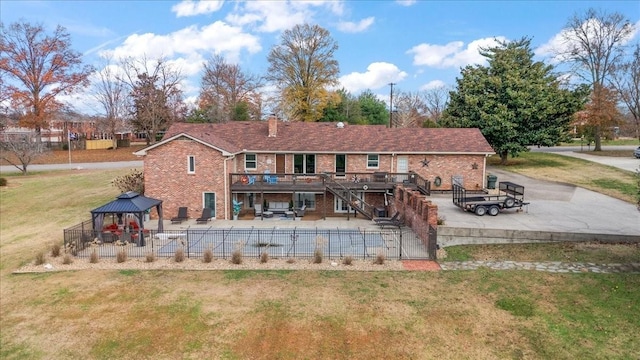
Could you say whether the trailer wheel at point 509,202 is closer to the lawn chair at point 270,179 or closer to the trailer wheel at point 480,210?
the trailer wheel at point 480,210

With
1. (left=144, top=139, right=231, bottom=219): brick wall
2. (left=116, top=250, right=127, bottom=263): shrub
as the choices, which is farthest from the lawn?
(left=144, top=139, right=231, bottom=219): brick wall

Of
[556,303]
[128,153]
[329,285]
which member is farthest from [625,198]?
[128,153]

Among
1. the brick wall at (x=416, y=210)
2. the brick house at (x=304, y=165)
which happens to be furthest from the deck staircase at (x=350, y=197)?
the brick wall at (x=416, y=210)

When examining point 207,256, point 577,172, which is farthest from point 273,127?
point 577,172

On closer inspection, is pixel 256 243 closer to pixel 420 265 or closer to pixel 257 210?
pixel 257 210

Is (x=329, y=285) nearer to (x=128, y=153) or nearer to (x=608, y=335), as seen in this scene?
(x=608, y=335)

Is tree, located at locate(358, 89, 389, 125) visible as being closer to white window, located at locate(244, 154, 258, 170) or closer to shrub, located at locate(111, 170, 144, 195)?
white window, located at locate(244, 154, 258, 170)
